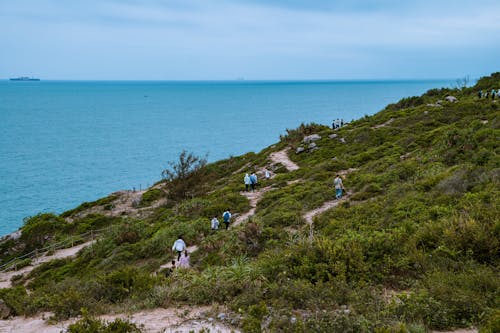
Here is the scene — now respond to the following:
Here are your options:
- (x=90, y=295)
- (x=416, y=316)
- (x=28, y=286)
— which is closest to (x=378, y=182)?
(x=416, y=316)

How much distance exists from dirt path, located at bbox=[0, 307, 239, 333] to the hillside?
26cm

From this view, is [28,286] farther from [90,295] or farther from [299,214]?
[299,214]

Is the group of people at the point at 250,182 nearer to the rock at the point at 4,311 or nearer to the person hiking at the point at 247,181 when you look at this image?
the person hiking at the point at 247,181

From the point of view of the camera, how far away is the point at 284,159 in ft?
129

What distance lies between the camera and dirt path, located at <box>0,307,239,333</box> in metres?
8.27

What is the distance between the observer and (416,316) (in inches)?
309

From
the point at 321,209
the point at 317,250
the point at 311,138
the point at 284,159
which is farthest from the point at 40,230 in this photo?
the point at 317,250

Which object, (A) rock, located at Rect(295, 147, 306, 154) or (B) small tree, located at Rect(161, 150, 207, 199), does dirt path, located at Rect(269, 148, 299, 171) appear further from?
(B) small tree, located at Rect(161, 150, 207, 199)

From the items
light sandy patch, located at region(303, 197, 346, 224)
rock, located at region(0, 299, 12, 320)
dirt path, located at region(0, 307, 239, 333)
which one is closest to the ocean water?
light sandy patch, located at region(303, 197, 346, 224)

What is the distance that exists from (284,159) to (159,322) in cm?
3122

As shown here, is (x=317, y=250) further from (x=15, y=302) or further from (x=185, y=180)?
(x=185, y=180)

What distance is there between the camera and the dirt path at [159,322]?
8273mm

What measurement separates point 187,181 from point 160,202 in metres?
4.64

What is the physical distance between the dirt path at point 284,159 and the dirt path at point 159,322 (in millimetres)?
26778
